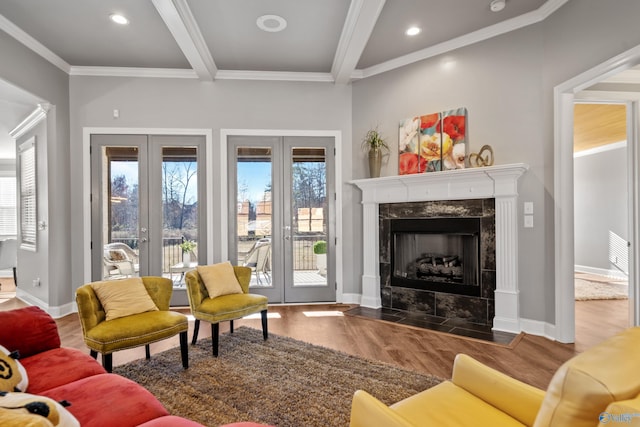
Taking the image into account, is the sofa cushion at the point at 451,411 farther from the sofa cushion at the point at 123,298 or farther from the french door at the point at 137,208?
the french door at the point at 137,208

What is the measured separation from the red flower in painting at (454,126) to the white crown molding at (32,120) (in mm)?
4701

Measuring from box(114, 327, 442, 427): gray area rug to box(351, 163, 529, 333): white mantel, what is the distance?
1.52 m

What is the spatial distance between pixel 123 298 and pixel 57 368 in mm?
872

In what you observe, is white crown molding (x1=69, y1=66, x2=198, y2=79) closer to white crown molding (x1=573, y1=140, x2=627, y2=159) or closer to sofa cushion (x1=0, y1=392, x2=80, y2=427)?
sofa cushion (x1=0, y1=392, x2=80, y2=427)

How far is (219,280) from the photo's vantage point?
128 inches

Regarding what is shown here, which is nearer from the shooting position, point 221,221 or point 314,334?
point 314,334

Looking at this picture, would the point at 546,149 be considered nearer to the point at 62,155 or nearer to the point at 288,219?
the point at 288,219

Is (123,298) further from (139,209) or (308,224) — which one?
(308,224)

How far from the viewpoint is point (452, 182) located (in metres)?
3.76

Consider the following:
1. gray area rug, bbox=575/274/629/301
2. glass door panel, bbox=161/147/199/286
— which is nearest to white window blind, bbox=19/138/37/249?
glass door panel, bbox=161/147/199/286

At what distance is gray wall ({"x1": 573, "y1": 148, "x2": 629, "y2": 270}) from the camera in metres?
6.68

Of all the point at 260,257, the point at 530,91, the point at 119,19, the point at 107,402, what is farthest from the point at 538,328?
the point at 119,19

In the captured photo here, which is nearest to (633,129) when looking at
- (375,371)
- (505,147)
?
(505,147)

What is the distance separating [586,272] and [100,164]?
9195 millimetres
